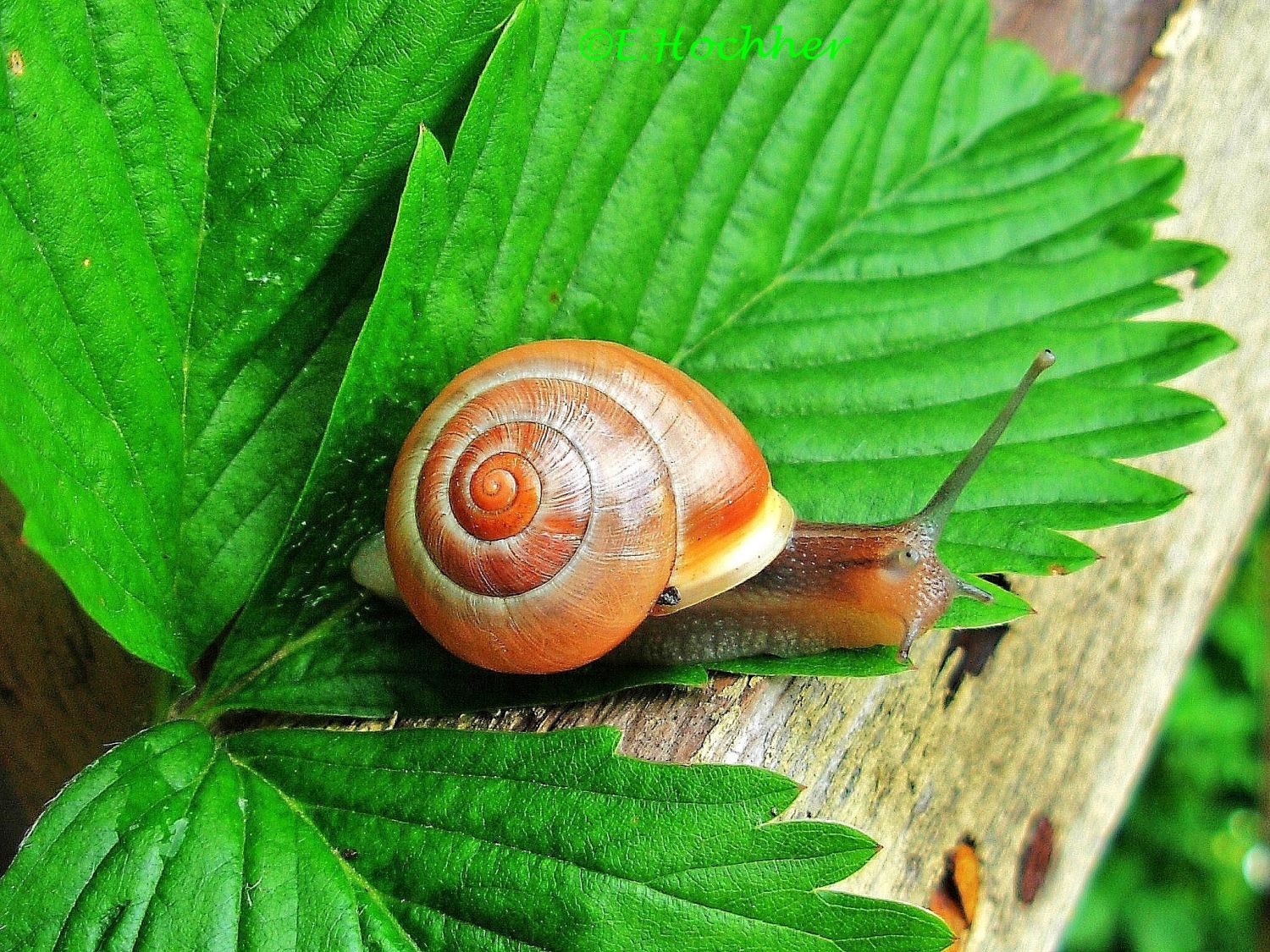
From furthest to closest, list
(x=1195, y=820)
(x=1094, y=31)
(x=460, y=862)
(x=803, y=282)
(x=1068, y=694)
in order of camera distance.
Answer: (x=1195, y=820) → (x=1094, y=31) → (x=1068, y=694) → (x=803, y=282) → (x=460, y=862)

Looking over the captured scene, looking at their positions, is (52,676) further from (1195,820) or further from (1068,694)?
(1195,820)

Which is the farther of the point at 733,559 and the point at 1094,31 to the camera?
the point at 1094,31

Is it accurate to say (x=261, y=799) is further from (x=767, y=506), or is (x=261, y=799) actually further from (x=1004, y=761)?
(x=1004, y=761)

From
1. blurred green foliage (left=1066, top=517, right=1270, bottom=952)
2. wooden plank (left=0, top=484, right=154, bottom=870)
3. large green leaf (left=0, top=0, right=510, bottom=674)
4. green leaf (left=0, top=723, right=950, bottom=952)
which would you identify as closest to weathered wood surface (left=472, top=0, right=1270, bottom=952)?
green leaf (left=0, top=723, right=950, bottom=952)

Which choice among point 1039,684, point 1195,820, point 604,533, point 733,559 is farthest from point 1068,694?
point 1195,820

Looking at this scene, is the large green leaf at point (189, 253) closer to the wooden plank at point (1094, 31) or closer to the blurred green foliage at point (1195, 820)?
the wooden plank at point (1094, 31)

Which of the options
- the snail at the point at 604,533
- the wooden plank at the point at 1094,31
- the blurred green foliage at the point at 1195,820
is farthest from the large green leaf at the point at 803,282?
the blurred green foliage at the point at 1195,820
